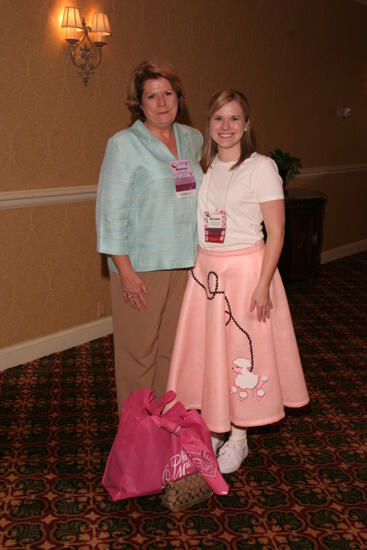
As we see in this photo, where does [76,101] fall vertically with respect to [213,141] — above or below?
above

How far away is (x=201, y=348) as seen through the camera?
2.57 m

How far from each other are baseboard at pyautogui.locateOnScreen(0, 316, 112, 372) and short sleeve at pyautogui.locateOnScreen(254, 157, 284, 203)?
7.24 ft

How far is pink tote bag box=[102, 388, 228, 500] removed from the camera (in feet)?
7.54

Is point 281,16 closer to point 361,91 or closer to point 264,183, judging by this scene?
point 361,91

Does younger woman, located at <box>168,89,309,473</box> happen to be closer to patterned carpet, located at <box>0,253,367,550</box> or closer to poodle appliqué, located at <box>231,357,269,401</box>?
poodle appliqué, located at <box>231,357,269,401</box>

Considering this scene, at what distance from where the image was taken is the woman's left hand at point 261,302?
2.40m

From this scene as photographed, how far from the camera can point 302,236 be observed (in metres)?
5.72

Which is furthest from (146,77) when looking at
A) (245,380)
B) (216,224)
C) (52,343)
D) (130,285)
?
(52,343)

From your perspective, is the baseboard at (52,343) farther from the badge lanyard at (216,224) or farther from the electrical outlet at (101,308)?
the badge lanyard at (216,224)

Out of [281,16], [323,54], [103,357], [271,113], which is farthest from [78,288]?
[323,54]

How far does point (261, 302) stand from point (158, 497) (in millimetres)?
890

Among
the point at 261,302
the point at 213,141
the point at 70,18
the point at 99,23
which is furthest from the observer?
the point at 99,23

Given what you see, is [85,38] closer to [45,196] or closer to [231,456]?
[45,196]

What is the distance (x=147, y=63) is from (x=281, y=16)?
13.1 ft
